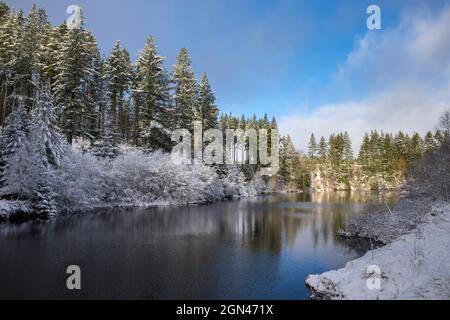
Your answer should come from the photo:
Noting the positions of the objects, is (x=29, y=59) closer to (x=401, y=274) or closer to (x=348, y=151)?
(x=401, y=274)

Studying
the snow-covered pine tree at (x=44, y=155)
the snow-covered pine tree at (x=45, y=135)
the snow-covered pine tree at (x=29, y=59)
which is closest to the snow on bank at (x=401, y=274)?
the snow-covered pine tree at (x=44, y=155)

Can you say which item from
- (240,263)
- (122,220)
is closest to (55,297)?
(240,263)

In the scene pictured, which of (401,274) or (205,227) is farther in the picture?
(205,227)

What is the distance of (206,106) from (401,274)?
49.5m

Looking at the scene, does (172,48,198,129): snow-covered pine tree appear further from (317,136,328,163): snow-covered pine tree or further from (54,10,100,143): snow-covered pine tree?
(317,136,328,163): snow-covered pine tree

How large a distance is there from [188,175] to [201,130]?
13.4 meters

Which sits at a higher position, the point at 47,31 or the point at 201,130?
the point at 47,31

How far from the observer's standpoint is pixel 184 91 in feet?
172

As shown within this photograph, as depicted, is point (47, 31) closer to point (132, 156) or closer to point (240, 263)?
point (132, 156)

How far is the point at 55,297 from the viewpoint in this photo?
999 centimetres

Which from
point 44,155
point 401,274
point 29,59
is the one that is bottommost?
point 401,274

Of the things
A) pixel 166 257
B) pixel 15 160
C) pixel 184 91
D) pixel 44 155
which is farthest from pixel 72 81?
pixel 166 257

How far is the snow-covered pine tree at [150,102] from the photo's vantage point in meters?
46.1

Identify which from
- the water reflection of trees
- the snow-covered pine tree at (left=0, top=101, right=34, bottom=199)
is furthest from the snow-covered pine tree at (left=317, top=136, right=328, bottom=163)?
the snow-covered pine tree at (left=0, top=101, right=34, bottom=199)
